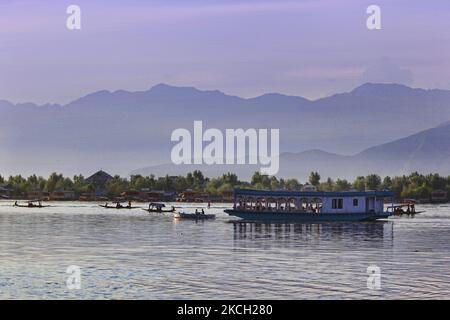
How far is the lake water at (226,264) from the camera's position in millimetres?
40844

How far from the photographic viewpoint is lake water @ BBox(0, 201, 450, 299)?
40.8 meters

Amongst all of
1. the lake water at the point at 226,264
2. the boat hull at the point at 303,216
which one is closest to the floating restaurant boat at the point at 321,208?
the boat hull at the point at 303,216

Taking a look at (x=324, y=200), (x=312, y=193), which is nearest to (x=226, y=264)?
(x=324, y=200)

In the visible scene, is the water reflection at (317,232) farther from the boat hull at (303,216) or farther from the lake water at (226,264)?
the boat hull at (303,216)

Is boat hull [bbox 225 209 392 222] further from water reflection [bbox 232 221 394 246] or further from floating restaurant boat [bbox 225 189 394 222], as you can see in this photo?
water reflection [bbox 232 221 394 246]

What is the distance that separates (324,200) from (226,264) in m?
51.6

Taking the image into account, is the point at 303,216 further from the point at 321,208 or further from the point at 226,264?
the point at 226,264

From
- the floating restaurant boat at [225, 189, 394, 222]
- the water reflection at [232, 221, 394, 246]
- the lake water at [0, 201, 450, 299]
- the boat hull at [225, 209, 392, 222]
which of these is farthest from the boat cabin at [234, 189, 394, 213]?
the lake water at [0, 201, 450, 299]

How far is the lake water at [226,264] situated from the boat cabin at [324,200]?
15732 millimetres

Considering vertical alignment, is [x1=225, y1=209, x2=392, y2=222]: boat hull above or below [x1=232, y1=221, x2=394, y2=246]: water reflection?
above

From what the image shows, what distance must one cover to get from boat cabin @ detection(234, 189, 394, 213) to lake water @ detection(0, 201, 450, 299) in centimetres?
1573

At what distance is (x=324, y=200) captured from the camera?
103688mm

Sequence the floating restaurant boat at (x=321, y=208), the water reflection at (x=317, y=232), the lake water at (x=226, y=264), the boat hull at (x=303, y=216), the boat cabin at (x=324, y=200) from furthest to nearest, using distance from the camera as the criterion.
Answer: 1. the boat cabin at (x=324, y=200)
2. the floating restaurant boat at (x=321, y=208)
3. the boat hull at (x=303, y=216)
4. the water reflection at (x=317, y=232)
5. the lake water at (x=226, y=264)

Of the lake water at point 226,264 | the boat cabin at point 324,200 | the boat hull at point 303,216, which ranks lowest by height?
the lake water at point 226,264
